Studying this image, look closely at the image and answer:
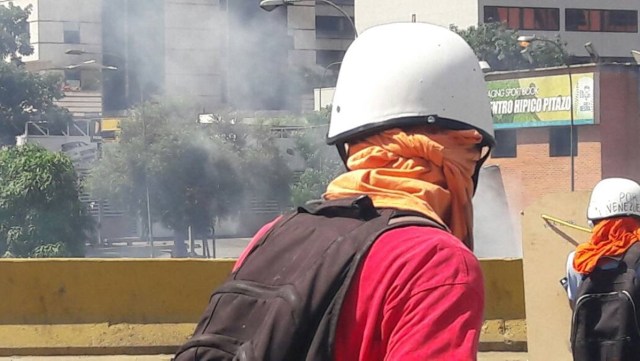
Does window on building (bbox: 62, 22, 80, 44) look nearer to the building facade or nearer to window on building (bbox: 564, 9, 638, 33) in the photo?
window on building (bbox: 564, 9, 638, 33)

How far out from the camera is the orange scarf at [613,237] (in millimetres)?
4270

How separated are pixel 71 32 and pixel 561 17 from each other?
26853mm

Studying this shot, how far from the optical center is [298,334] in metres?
1.77

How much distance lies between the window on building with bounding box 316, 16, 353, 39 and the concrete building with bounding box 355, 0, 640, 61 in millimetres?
2841

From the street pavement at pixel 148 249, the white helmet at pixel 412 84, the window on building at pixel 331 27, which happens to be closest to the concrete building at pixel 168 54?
the window on building at pixel 331 27

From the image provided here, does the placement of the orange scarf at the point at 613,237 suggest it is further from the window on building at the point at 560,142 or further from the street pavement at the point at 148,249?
the window on building at the point at 560,142

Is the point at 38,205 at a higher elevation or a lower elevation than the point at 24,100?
lower

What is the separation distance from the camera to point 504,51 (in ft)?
174

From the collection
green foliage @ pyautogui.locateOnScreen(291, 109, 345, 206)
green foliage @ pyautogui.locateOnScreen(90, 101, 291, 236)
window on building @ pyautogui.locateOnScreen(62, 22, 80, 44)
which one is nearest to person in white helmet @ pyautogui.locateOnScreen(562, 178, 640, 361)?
green foliage @ pyautogui.locateOnScreen(291, 109, 345, 206)

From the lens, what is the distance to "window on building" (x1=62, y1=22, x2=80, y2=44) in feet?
209

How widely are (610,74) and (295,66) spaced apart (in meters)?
31.8

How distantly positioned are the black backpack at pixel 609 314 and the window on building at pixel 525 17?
201 feet

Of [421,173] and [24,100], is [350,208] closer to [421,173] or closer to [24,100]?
[421,173]

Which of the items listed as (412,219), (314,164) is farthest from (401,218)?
(314,164)
